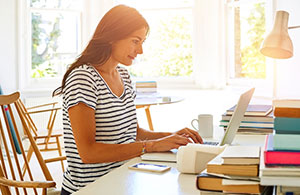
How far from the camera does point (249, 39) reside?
4.26m

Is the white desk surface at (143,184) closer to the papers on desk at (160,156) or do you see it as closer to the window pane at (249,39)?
the papers on desk at (160,156)

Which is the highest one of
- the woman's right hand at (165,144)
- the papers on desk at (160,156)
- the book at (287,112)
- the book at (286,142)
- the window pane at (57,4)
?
the window pane at (57,4)

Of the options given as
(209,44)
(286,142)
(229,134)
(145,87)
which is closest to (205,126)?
(229,134)

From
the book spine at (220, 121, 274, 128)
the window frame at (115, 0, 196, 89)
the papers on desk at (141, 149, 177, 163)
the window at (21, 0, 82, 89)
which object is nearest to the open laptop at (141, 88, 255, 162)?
the papers on desk at (141, 149, 177, 163)

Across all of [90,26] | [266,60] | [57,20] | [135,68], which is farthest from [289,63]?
[57,20]

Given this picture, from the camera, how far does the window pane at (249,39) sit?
13.3 ft

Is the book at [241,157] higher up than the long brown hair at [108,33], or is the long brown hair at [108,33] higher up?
the long brown hair at [108,33]

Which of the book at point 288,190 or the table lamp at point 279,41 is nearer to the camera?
the book at point 288,190

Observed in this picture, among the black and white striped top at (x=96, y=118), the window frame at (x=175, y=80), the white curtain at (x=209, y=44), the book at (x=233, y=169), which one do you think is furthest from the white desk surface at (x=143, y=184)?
the window frame at (x=175, y=80)

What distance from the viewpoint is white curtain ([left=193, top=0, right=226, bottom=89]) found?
457 centimetres

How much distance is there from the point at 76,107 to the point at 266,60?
2.69m

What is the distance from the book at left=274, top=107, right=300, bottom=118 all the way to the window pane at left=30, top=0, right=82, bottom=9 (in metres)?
4.41

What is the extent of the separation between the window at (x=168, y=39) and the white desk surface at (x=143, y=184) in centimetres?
367

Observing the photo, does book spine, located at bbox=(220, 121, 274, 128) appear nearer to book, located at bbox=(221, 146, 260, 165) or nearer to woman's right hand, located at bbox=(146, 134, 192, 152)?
woman's right hand, located at bbox=(146, 134, 192, 152)
